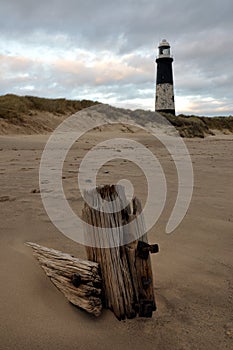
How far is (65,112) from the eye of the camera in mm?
17797

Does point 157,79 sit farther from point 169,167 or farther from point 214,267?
point 214,267

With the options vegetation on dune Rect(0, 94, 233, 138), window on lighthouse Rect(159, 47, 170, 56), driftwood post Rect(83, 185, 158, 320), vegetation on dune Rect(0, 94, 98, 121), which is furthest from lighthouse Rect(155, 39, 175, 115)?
driftwood post Rect(83, 185, 158, 320)

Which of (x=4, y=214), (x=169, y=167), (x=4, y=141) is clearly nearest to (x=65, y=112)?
(x=4, y=141)

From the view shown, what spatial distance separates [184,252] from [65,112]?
52.9 feet

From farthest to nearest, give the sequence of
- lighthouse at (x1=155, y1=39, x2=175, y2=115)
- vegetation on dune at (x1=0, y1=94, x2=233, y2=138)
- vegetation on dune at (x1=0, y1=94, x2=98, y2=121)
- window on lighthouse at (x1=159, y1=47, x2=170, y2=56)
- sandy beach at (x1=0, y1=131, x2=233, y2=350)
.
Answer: window on lighthouse at (x1=159, y1=47, x2=170, y2=56), lighthouse at (x1=155, y1=39, x2=175, y2=115), vegetation on dune at (x1=0, y1=94, x2=98, y2=121), vegetation on dune at (x1=0, y1=94, x2=233, y2=138), sandy beach at (x1=0, y1=131, x2=233, y2=350)

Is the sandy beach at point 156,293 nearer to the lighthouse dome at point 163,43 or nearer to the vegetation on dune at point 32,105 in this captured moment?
the vegetation on dune at point 32,105

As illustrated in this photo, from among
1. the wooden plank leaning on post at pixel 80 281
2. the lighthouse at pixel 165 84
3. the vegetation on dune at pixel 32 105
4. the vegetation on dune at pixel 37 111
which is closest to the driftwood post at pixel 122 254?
the wooden plank leaning on post at pixel 80 281

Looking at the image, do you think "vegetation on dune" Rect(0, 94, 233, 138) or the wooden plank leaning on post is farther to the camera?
"vegetation on dune" Rect(0, 94, 233, 138)

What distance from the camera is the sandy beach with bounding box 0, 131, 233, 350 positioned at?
62.4 inches

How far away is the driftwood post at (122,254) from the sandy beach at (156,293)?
11 centimetres

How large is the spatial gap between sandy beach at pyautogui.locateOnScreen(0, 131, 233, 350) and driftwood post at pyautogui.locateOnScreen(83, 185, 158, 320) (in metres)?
0.11

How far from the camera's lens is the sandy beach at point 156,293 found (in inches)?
62.4

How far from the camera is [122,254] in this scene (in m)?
1.67

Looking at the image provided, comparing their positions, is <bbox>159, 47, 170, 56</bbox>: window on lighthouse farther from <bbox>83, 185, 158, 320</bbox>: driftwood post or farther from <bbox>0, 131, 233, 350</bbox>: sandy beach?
<bbox>83, 185, 158, 320</bbox>: driftwood post
